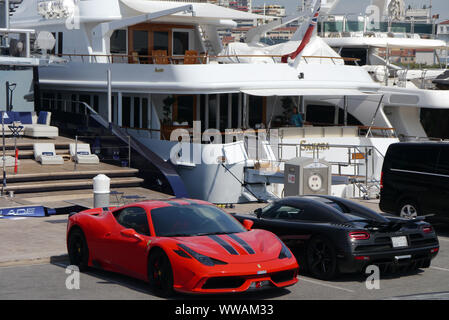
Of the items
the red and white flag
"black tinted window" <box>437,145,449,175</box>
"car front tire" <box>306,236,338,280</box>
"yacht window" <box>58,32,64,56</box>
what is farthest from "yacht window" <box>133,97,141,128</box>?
"car front tire" <box>306,236,338,280</box>

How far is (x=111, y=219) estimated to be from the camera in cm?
1140

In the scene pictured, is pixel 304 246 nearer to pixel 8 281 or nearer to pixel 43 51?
pixel 8 281

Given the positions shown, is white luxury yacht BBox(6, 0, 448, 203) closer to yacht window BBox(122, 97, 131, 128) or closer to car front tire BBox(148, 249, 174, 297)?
yacht window BBox(122, 97, 131, 128)

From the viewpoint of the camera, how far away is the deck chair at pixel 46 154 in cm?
2145

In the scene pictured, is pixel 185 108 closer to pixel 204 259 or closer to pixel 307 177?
pixel 307 177

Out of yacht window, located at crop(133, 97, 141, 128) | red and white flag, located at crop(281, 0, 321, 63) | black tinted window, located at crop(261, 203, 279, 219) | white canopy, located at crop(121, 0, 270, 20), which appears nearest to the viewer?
black tinted window, located at crop(261, 203, 279, 219)

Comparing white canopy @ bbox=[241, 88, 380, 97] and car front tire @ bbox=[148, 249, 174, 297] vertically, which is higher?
white canopy @ bbox=[241, 88, 380, 97]

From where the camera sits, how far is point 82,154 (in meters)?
22.5

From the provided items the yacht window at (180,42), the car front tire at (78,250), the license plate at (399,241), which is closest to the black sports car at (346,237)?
the license plate at (399,241)

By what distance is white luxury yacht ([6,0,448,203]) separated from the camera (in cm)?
2273

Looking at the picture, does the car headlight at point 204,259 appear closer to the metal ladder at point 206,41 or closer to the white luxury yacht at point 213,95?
the white luxury yacht at point 213,95

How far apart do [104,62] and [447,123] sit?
11750 millimetres

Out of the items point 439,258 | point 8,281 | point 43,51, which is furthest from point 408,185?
point 43,51

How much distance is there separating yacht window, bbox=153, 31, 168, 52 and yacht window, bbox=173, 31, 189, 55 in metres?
0.47
